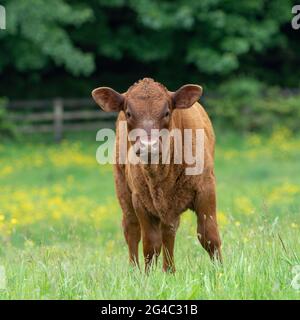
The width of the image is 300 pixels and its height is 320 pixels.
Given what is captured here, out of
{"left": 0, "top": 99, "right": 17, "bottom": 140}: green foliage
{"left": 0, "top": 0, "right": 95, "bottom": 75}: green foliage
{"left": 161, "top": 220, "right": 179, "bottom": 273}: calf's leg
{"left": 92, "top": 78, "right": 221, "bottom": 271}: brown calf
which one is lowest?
{"left": 161, "top": 220, "right": 179, "bottom": 273}: calf's leg

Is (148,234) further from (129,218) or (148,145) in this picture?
(148,145)

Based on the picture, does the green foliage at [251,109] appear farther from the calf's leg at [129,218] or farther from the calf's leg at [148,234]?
the calf's leg at [148,234]

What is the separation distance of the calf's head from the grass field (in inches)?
40.1

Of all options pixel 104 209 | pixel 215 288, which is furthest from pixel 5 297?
pixel 104 209

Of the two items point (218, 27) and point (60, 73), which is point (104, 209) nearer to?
point (218, 27)

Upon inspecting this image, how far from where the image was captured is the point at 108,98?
7188 millimetres

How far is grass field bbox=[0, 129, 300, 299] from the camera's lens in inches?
226

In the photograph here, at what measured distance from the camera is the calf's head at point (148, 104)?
6.61 metres

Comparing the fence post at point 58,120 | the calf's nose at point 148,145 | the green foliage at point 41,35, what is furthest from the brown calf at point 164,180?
the fence post at point 58,120

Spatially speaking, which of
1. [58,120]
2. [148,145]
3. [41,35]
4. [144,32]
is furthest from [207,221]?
[144,32]

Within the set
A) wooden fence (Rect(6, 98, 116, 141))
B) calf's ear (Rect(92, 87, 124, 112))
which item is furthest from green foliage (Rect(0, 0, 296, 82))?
calf's ear (Rect(92, 87, 124, 112))

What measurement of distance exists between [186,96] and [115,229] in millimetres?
5522

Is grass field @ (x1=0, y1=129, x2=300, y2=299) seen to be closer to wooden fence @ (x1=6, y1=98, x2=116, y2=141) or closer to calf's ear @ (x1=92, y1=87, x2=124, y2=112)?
wooden fence @ (x1=6, y1=98, x2=116, y2=141)

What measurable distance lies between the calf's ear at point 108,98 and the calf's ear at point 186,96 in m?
Result: 0.45
